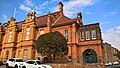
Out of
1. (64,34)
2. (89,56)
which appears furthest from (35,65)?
(89,56)

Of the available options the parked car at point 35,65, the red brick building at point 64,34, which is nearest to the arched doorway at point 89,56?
the red brick building at point 64,34

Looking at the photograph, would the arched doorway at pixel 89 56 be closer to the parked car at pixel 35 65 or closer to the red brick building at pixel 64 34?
the red brick building at pixel 64 34

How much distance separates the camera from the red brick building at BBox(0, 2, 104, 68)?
2716 cm

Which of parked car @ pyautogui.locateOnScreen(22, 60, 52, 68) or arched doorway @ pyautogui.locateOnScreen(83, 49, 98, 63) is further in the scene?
arched doorway @ pyautogui.locateOnScreen(83, 49, 98, 63)

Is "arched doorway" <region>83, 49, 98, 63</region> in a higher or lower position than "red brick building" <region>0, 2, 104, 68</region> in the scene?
lower

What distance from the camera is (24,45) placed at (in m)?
31.8

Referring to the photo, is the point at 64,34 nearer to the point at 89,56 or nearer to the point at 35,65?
the point at 89,56

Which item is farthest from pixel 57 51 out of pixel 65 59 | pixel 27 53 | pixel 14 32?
pixel 14 32

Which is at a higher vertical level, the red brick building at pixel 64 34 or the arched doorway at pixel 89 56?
the red brick building at pixel 64 34

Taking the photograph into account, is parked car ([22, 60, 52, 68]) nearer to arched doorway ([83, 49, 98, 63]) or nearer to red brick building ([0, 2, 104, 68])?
red brick building ([0, 2, 104, 68])

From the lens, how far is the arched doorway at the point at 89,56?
27217 millimetres

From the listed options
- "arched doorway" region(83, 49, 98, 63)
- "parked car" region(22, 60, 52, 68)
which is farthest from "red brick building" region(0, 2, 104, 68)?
"parked car" region(22, 60, 52, 68)

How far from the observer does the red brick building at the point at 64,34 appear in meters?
27.2

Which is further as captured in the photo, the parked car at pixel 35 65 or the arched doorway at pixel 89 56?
the arched doorway at pixel 89 56
